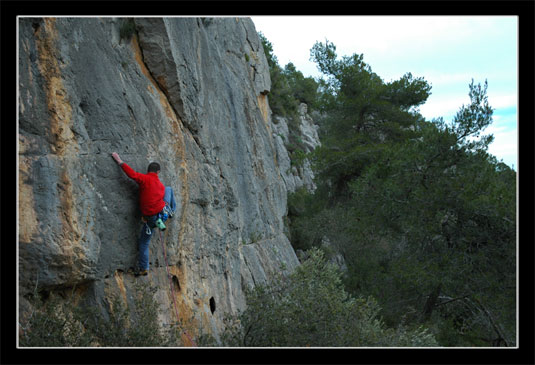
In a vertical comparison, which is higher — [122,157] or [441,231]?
[122,157]

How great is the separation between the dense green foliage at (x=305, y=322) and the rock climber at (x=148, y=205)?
66.6 inches

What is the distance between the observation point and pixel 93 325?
18.6 ft

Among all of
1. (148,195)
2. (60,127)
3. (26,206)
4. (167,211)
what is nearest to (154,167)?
(148,195)

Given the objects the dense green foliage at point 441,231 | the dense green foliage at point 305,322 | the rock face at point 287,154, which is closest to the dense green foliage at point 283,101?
the rock face at point 287,154

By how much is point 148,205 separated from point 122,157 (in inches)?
33.3

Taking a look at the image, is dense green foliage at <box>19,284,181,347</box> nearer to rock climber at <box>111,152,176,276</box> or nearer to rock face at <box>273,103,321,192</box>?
rock climber at <box>111,152,176,276</box>

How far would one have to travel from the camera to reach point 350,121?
1866cm

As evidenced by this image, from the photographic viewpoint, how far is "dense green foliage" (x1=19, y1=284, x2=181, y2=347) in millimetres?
5027

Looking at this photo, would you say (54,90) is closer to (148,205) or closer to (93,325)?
(148,205)

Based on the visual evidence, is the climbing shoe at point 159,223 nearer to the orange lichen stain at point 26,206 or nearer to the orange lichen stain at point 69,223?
the orange lichen stain at point 69,223

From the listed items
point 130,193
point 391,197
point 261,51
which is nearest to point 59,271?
point 130,193

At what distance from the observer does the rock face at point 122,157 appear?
540cm

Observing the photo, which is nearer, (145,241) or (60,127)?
(60,127)

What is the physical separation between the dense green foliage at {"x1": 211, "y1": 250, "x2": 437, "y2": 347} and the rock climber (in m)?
1.69
